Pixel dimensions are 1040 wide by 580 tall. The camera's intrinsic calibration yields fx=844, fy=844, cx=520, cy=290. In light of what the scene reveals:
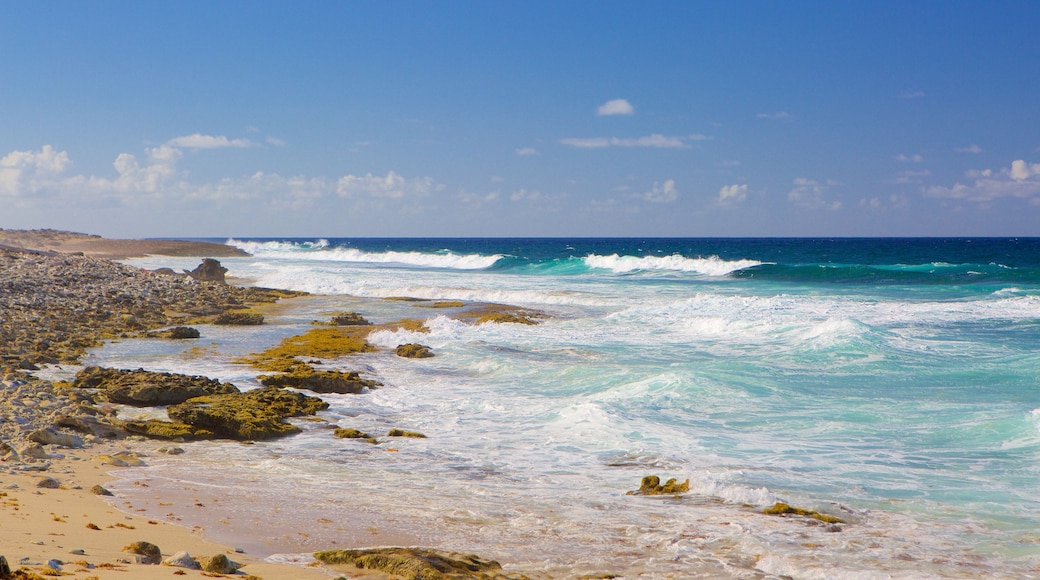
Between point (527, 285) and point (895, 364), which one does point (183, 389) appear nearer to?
point (895, 364)

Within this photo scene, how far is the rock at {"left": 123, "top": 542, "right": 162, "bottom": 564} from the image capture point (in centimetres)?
507

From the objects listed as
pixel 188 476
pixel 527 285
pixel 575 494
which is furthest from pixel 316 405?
pixel 527 285

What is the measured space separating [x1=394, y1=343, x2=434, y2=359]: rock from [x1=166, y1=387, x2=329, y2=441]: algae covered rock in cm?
504

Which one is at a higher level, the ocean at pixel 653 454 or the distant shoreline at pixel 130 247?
the distant shoreline at pixel 130 247

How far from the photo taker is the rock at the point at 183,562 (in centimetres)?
501

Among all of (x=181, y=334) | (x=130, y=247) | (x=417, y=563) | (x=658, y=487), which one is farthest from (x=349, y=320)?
(x=130, y=247)

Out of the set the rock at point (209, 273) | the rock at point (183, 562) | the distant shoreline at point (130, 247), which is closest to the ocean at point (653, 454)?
the rock at point (183, 562)

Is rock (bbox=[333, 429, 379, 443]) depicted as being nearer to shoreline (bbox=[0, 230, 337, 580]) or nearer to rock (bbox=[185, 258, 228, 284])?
shoreline (bbox=[0, 230, 337, 580])

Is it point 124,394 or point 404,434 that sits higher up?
point 124,394

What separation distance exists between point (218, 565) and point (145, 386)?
22.2ft

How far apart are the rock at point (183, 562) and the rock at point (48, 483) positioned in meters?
2.39

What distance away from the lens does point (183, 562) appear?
198 inches

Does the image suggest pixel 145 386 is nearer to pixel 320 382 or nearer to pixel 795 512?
pixel 320 382

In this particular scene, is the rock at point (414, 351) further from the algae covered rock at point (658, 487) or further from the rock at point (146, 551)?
the rock at point (146, 551)
